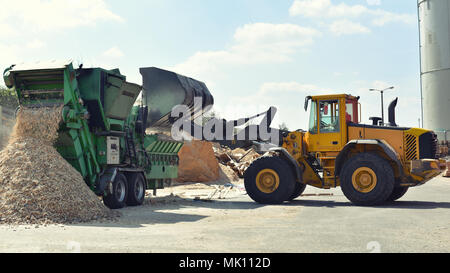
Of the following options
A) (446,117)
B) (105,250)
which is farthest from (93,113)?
(446,117)

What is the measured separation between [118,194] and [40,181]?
3.13 m

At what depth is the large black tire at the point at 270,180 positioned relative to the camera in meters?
14.8

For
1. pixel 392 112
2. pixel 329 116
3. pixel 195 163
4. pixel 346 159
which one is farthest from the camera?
pixel 195 163

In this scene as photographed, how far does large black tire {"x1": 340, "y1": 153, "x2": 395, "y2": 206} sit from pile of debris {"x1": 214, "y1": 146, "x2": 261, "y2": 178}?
45.3 feet

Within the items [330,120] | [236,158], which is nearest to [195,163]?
[236,158]

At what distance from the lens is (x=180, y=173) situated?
23969mm

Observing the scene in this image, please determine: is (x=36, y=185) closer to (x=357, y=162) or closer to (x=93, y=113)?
(x=93, y=113)

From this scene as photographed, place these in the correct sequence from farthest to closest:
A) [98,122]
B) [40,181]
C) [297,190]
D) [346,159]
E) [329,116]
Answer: [297,190]
[329,116]
[346,159]
[98,122]
[40,181]

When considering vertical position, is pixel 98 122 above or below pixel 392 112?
below

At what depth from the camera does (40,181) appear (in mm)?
10555

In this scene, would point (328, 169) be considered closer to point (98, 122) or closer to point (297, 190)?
point (297, 190)

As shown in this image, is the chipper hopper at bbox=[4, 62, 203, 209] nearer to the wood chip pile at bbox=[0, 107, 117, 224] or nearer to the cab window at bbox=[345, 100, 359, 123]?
the wood chip pile at bbox=[0, 107, 117, 224]
